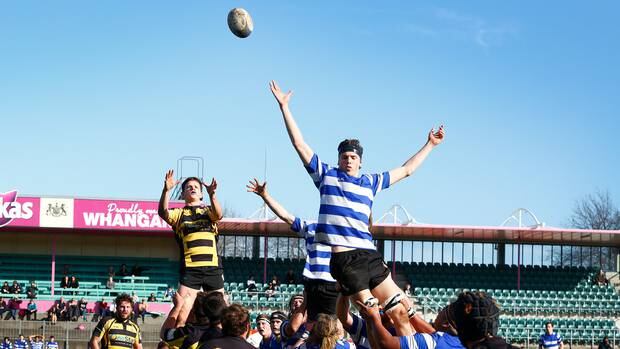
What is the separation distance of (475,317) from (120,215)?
3220 centimetres

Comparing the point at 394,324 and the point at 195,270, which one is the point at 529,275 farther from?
the point at 394,324

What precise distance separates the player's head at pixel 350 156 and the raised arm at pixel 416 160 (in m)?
0.37

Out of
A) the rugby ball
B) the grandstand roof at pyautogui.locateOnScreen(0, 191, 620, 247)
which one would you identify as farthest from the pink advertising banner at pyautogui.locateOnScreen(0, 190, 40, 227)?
the rugby ball

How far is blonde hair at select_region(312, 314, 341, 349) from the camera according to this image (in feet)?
23.3

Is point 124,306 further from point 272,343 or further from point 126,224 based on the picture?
point 126,224

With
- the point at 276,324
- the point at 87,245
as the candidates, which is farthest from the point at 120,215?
the point at 276,324

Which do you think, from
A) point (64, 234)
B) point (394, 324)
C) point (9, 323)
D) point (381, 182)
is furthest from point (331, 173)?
point (64, 234)

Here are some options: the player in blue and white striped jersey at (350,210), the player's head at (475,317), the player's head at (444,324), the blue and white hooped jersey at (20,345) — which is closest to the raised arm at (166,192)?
the player in blue and white striped jersey at (350,210)

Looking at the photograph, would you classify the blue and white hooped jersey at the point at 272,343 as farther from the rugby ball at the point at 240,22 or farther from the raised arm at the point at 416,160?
the rugby ball at the point at 240,22

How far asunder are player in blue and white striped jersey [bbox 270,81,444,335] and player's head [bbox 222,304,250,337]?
3.54 feet

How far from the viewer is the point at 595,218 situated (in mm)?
74000

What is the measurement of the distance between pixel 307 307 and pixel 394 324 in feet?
10.2

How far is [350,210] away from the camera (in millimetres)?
8430

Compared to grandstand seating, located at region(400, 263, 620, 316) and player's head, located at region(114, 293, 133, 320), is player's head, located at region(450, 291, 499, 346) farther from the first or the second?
grandstand seating, located at region(400, 263, 620, 316)
